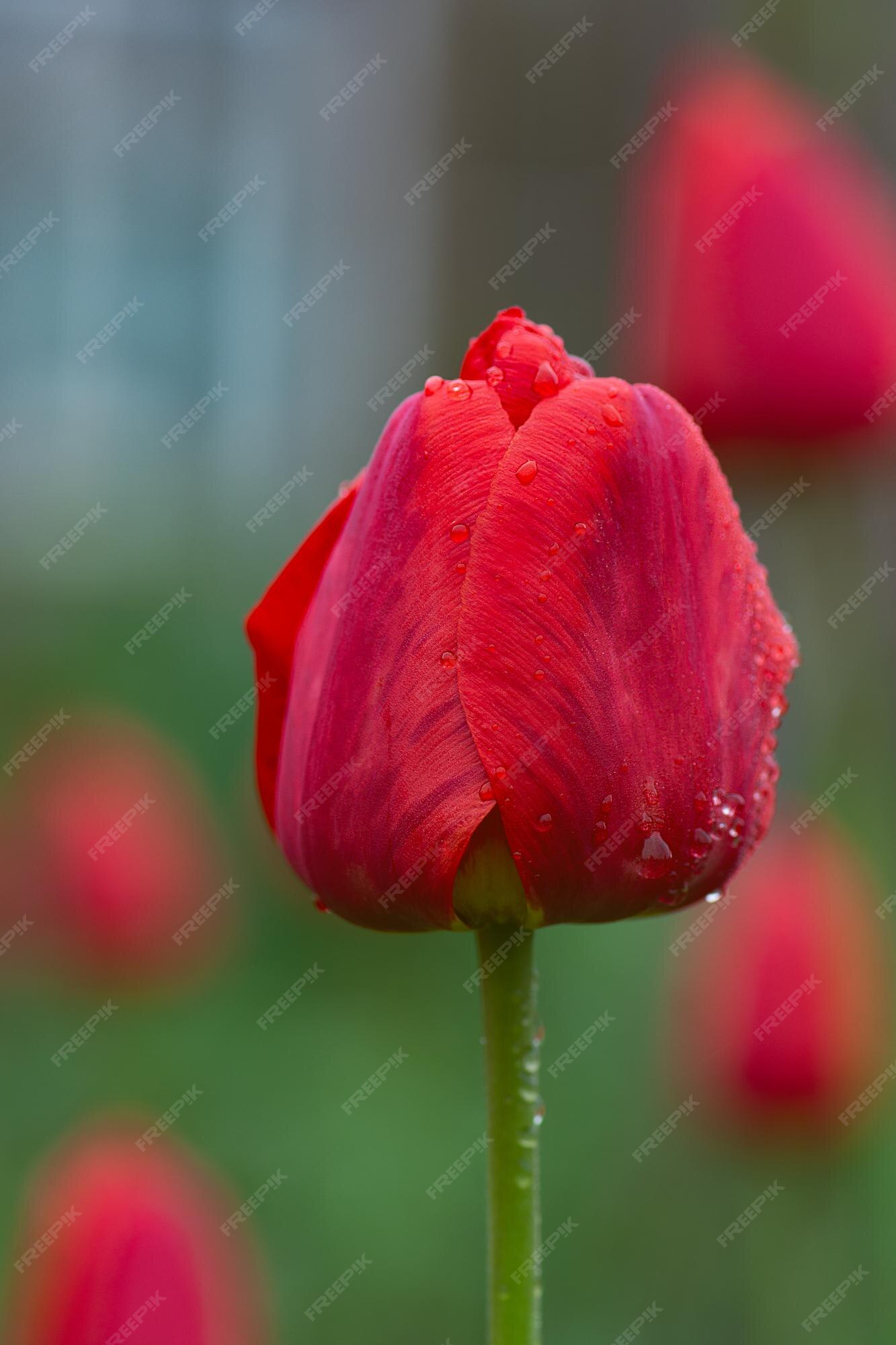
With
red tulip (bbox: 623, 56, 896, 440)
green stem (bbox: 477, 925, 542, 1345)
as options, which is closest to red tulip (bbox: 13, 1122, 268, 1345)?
green stem (bbox: 477, 925, 542, 1345)

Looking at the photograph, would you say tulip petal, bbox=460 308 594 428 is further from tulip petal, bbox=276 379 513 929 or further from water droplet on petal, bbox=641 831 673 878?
water droplet on petal, bbox=641 831 673 878

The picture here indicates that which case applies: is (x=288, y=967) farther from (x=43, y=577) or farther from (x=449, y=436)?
(x=449, y=436)

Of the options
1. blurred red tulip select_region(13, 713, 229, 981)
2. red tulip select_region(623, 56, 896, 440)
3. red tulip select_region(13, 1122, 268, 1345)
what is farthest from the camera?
blurred red tulip select_region(13, 713, 229, 981)

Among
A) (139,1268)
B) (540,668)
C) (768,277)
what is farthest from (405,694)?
(768,277)

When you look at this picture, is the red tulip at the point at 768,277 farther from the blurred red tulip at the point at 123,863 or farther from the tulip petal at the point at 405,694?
the tulip petal at the point at 405,694

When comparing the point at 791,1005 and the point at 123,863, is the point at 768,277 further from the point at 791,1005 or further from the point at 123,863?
the point at 123,863
